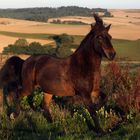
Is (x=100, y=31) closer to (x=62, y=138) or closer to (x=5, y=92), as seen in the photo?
(x=62, y=138)

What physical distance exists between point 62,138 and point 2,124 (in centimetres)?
164

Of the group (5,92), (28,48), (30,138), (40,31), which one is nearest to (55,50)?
(28,48)

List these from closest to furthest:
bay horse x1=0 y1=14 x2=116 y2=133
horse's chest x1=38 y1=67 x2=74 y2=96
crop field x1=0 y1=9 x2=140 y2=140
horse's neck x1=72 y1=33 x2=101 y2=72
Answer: crop field x1=0 y1=9 x2=140 y2=140 → bay horse x1=0 y1=14 x2=116 y2=133 → horse's neck x1=72 y1=33 x2=101 y2=72 → horse's chest x1=38 y1=67 x2=74 y2=96

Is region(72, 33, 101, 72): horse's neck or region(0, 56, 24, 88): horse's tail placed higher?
region(72, 33, 101, 72): horse's neck

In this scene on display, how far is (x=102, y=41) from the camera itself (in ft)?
20.7

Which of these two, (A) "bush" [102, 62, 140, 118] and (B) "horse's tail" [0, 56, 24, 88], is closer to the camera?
Answer: (A) "bush" [102, 62, 140, 118]

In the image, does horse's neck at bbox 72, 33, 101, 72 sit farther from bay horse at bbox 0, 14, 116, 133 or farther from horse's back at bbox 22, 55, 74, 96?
horse's back at bbox 22, 55, 74, 96

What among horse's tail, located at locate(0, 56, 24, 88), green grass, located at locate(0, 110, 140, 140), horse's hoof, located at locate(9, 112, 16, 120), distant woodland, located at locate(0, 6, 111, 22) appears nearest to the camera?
green grass, located at locate(0, 110, 140, 140)

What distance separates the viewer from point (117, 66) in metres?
8.40

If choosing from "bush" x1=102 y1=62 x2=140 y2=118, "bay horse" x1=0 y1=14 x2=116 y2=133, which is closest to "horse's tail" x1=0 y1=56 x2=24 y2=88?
"bay horse" x1=0 y1=14 x2=116 y2=133

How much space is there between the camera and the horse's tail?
8.50 metres

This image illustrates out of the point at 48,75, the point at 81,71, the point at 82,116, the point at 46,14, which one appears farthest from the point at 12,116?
the point at 46,14

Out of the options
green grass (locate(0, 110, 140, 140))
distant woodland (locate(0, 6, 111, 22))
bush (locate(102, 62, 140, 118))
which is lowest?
distant woodland (locate(0, 6, 111, 22))

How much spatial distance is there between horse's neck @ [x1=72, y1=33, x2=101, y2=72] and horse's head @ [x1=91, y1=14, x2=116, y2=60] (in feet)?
0.46
